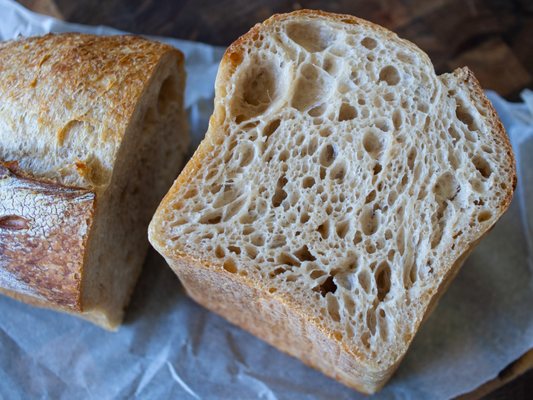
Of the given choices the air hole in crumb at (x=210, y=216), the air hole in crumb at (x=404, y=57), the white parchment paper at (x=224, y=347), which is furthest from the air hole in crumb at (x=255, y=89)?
the white parchment paper at (x=224, y=347)

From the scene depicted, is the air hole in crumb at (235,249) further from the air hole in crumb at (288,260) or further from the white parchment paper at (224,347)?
the white parchment paper at (224,347)

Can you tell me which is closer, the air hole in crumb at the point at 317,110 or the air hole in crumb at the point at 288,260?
the air hole in crumb at the point at 288,260

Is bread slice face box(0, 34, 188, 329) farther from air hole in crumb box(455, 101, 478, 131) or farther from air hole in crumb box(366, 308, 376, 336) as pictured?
air hole in crumb box(455, 101, 478, 131)

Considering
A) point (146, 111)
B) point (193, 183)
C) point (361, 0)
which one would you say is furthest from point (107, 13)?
point (193, 183)

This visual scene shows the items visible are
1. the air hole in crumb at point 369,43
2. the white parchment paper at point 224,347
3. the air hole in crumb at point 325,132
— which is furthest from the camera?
the white parchment paper at point 224,347

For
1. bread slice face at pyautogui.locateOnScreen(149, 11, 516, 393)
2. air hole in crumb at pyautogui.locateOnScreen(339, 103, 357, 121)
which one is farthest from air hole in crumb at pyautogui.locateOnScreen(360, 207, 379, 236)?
air hole in crumb at pyautogui.locateOnScreen(339, 103, 357, 121)

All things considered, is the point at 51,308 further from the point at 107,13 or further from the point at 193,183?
the point at 107,13

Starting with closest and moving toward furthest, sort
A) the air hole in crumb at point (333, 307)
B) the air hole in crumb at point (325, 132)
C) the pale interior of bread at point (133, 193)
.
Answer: the air hole in crumb at point (333, 307)
the air hole in crumb at point (325, 132)
the pale interior of bread at point (133, 193)
